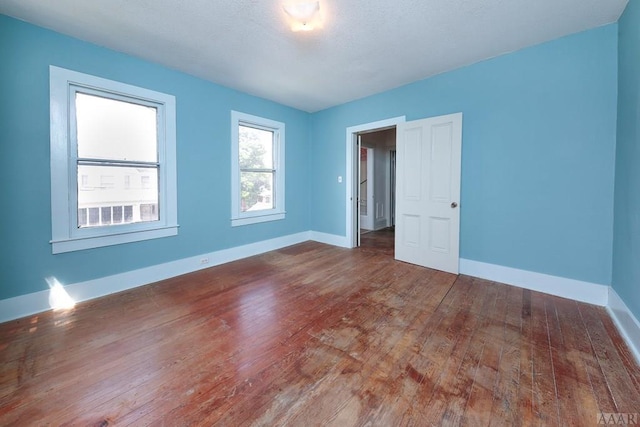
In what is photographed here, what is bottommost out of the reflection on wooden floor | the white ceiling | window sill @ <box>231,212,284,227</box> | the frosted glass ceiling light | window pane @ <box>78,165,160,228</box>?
the reflection on wooden floor

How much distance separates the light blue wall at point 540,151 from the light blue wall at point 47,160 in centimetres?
311

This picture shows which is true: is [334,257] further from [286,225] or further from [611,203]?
[611,203]

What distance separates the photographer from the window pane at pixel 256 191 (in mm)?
4262

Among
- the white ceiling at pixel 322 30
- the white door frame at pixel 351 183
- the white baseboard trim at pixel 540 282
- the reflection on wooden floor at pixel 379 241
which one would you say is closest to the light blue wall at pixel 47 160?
the white ceiling at pixel 322 30

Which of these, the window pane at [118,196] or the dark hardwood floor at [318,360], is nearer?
the dark hardwood floor at [318,360]

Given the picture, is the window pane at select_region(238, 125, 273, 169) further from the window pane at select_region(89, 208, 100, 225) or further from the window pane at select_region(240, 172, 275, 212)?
the window pane at select_region(89, 208, 100, 225)

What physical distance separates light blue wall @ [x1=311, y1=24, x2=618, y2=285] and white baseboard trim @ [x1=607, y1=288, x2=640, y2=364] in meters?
0.28

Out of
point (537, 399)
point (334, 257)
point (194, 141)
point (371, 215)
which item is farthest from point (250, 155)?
point (537, 399)

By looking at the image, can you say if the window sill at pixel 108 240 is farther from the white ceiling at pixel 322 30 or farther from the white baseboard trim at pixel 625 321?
the white baseboard trim at pixel 625 321

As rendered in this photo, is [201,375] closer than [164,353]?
Yes

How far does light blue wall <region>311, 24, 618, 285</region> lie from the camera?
2463 mm

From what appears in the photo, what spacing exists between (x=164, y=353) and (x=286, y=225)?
3.23 meters

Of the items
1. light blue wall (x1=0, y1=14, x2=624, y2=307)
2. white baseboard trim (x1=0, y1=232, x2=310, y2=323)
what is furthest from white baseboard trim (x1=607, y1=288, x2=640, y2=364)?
white baseboard trim (x1=0, y1=232, x2=310, y2=323)

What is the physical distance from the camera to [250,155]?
432cm
